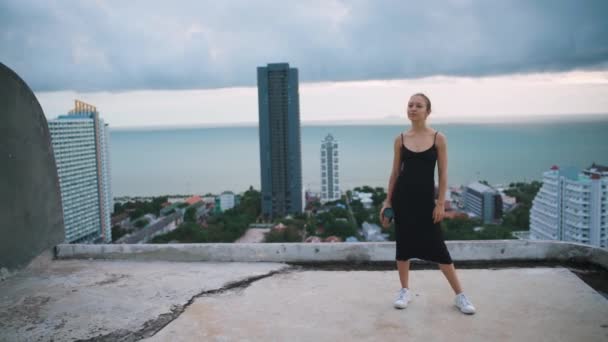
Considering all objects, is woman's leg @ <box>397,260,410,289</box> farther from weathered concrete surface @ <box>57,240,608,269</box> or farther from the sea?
the sea

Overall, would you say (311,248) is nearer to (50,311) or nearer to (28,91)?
(50,311)

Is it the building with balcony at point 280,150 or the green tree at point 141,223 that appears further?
the building with balcony at point 280,150

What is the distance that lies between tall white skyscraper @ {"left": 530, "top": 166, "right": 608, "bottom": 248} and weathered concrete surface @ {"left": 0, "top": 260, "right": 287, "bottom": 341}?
18285 millimetres

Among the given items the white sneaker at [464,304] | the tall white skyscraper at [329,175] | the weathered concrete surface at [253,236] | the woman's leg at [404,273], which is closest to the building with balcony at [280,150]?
the weathered concrete surface at [253,236]

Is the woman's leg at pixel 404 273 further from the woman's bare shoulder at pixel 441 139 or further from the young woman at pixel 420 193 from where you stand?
the woman's bare shoulder at pixel 441 139

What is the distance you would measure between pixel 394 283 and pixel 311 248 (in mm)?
682

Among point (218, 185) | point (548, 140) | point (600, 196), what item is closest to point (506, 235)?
point (600, 196)

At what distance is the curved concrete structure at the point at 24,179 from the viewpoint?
3061 mm

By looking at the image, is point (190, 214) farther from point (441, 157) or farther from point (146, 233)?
point (441, 157)

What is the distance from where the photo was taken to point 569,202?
2000 cm

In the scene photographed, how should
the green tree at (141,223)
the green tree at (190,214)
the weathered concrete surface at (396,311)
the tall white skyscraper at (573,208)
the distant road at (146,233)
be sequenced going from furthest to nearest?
1. the green tree at (190,214)
2. the green tree at (141,223)
3. the distant road at (146,233)
4. the tall white skyscraper at (573,208)
5. the weathered concrete surface at (396,311)

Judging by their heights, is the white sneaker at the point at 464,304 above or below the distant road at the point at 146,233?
above

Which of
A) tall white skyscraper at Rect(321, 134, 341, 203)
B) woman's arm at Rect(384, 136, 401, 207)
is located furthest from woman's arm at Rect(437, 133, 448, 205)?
tall white skyscraper at Rect(321, 134, 341, 203)

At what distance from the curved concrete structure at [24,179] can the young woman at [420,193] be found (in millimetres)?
2168
